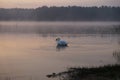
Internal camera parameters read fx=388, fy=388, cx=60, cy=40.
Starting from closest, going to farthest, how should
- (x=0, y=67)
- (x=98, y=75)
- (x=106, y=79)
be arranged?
1. (x=106, y=79)
2. (x=98, y=75)
3. (x=0, y=67)

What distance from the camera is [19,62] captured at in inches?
917

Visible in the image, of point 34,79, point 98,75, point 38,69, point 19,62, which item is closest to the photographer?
point 98,75

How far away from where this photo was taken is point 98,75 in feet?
51.4

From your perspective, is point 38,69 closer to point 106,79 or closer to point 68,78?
point 68,78

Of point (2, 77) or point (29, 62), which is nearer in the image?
point (2, 77)

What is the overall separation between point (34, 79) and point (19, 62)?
6228 millimetres

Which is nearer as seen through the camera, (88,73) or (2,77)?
(88,73)

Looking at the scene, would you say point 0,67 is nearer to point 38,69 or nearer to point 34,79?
point 38,69

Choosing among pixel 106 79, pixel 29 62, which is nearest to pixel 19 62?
pixel 29 62

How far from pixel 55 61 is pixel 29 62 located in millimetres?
1632

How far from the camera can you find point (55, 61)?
23.8 m

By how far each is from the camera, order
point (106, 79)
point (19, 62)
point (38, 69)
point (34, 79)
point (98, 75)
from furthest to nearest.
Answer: point (19, 62)
point (38, 69)
point (34, 79)
point (98, 75)
point (106, 79)

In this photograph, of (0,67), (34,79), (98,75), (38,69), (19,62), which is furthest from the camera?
(19,62)

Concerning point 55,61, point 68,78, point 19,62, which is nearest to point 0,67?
point 19,62
